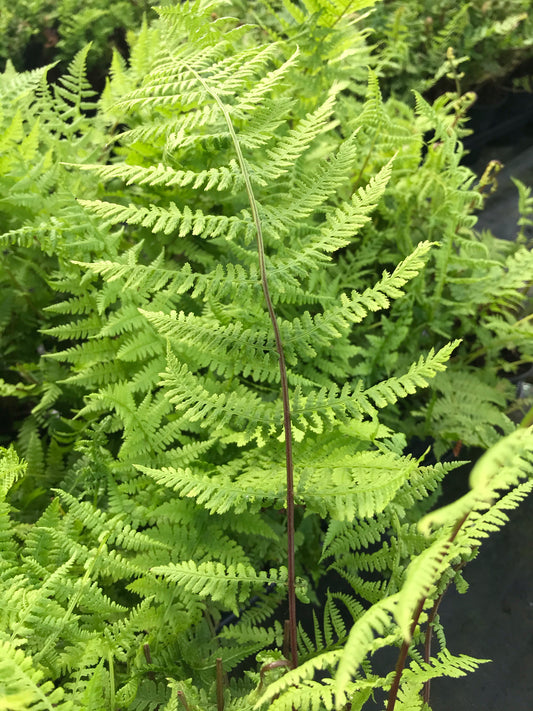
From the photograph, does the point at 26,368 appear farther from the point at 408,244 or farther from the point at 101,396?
the point at 408,244

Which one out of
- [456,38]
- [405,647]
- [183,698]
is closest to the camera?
[405,647]

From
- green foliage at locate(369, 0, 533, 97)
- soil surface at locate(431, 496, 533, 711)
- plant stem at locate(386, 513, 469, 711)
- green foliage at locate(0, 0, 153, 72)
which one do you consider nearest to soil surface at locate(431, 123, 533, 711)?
soil surface at locate(431, 496, 533, 711)

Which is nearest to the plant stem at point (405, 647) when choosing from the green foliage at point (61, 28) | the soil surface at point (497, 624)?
the soil surface at point (497, 624)

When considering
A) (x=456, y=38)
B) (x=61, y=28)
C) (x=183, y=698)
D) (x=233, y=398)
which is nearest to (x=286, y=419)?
(x=233, y=398)

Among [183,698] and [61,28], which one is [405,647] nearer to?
[183,698]

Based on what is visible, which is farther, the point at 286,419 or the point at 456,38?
the point at 456,38

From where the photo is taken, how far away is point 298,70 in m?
1.51

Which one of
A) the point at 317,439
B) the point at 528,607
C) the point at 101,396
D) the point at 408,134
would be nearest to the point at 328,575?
the point at 528,607

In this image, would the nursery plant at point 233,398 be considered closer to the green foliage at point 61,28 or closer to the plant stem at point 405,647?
the plant stem at point 405,647

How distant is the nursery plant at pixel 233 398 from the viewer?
791mm

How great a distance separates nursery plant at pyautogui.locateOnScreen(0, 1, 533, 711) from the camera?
79 cm

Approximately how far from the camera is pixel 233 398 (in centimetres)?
87

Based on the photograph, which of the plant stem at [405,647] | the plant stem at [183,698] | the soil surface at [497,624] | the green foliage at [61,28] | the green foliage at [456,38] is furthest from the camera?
the green foliage at [61,28]

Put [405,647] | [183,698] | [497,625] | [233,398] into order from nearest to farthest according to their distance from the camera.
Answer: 1. [405,647]
2. [183,698]
3. [233,398]
4. [497,625]
